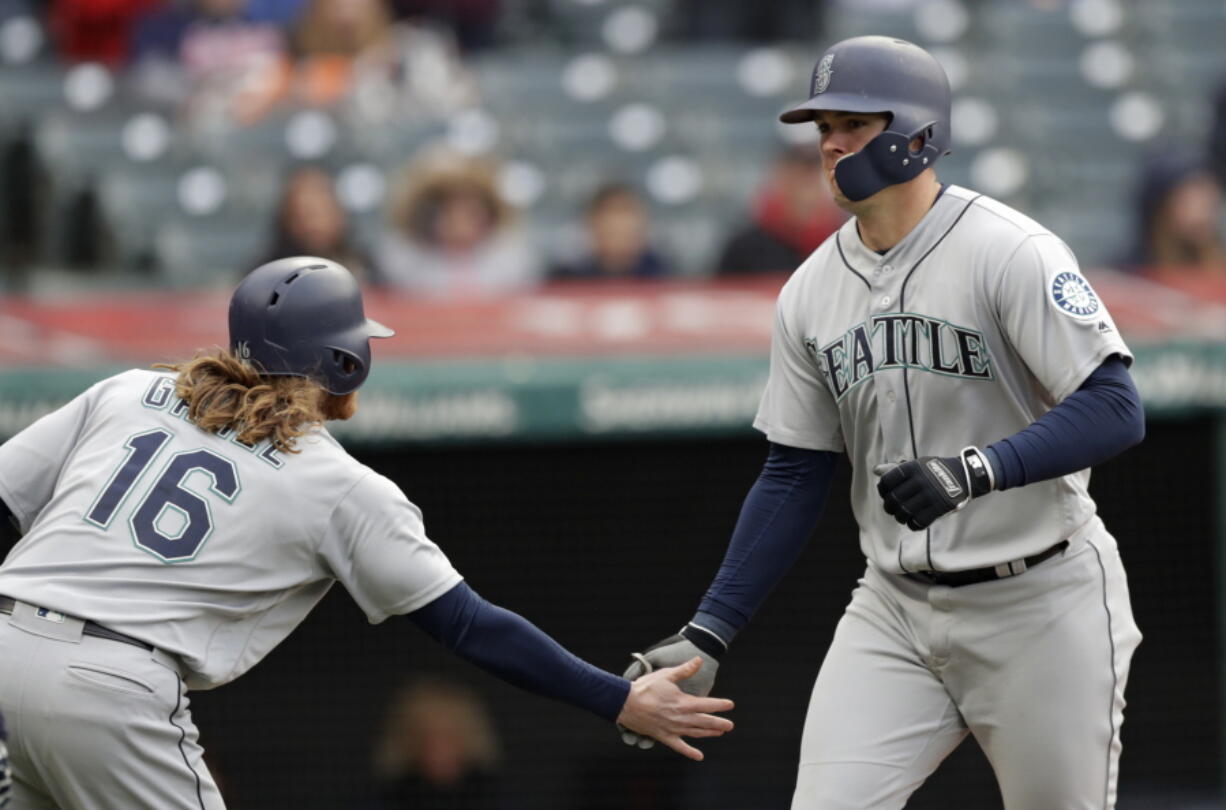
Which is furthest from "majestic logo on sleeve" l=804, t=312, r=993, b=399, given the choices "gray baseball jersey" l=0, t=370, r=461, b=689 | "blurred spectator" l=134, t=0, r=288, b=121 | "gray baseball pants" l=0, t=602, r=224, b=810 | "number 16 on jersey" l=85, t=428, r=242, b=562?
"blurred spectator" l=134, t=0, r=288, b=121

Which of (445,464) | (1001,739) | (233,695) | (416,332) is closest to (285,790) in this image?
(233,695)

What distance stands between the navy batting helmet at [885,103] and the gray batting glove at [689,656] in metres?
0.91

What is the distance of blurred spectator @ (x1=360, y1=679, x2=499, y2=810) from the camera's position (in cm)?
611

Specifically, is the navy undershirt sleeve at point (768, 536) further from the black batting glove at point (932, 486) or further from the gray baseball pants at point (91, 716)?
the gray baseball pants at point (91, 716)

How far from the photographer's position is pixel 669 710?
327 cm

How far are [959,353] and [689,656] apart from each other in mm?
792

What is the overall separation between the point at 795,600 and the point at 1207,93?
3450 mm

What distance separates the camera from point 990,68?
8461mm

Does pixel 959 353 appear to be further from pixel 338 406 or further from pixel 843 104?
pixel 338 406

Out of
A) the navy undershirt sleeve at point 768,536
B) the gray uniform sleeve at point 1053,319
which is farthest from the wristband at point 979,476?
the navy undershirt sleeve at point 768,536

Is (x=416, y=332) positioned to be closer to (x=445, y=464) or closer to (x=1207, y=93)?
(x=445, y=464)

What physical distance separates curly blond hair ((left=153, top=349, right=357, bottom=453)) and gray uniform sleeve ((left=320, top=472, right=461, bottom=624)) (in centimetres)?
15

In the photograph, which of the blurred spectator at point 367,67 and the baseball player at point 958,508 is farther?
the blurred spectator at point 367,67

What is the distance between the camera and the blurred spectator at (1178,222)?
647 cm
